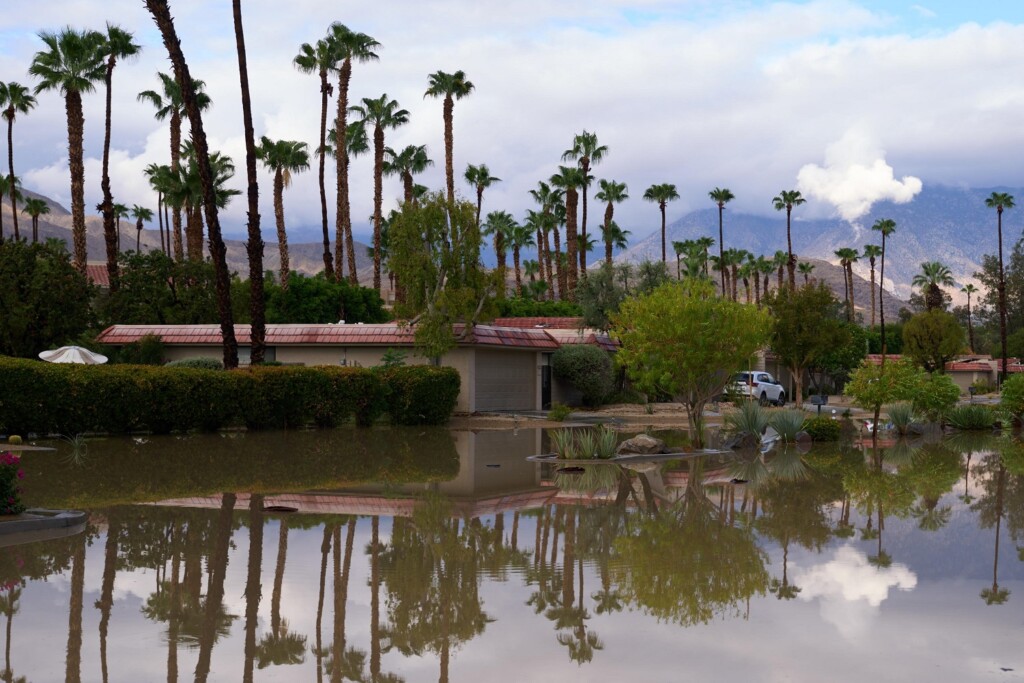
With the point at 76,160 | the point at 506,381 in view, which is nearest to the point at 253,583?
the point at 506,381

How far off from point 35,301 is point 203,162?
25.9ft

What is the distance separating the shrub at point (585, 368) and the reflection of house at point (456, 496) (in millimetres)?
23682

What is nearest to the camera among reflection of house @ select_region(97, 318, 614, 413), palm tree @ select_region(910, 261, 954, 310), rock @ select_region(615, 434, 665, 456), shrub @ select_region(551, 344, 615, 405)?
rock @ select_region(615, 434, 665, 456)

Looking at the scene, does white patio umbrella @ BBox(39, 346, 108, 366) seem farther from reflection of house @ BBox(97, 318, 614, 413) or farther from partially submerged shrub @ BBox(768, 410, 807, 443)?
partially submerged shrub @ BBox(768, 410, 807, 443)

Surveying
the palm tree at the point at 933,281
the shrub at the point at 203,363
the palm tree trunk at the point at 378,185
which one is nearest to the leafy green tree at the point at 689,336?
the shrub at the point at 203,363

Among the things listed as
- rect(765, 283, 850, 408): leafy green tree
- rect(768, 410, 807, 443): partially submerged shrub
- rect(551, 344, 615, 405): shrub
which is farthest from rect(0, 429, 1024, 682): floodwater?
rect(765, 283, 850, 408): leafy green tree

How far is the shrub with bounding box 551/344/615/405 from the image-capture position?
4772 cm

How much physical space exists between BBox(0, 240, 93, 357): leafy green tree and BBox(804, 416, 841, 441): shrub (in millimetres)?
24553

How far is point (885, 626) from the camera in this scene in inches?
372

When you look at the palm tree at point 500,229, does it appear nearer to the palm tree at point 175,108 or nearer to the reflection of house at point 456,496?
the palm tree at point 175,108

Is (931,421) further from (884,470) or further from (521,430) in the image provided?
(884,470)

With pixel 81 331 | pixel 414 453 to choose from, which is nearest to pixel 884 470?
pixel 414 453

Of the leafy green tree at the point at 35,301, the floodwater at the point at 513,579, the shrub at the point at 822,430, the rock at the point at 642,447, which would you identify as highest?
the leafy green tree at the point at 35,301

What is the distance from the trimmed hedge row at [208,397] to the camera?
90.0 ft
